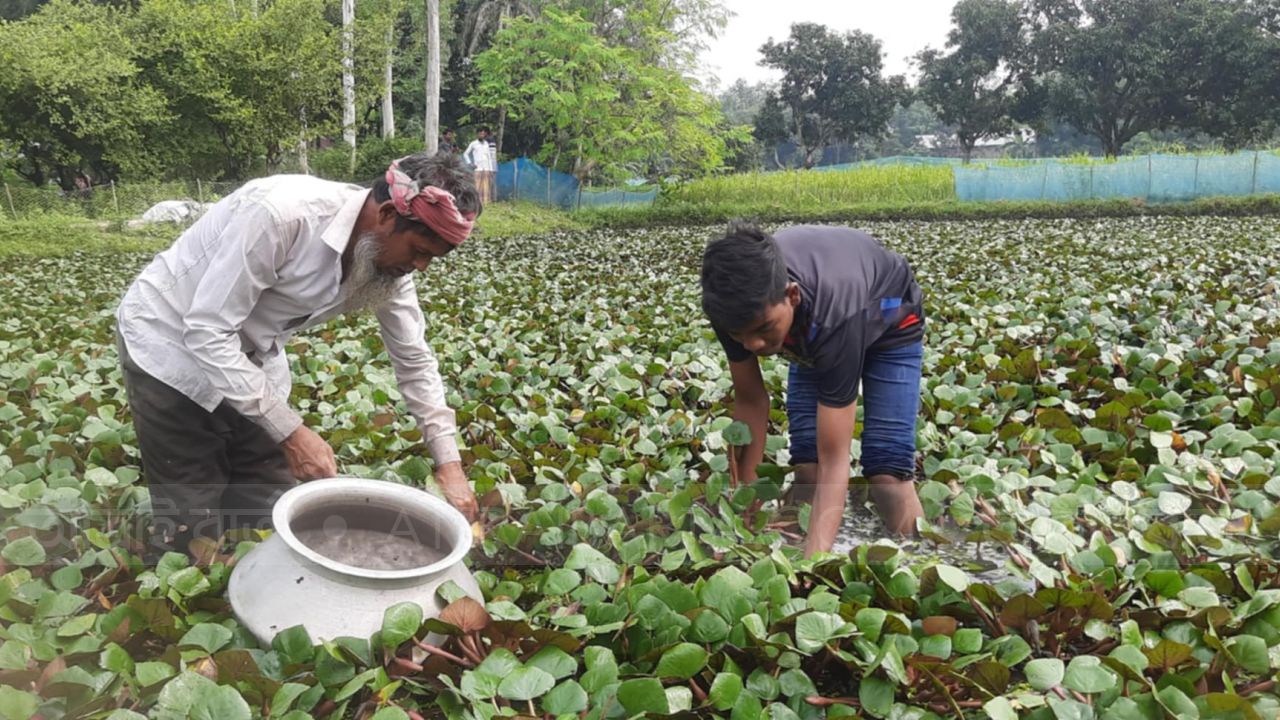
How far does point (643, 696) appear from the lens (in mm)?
1326

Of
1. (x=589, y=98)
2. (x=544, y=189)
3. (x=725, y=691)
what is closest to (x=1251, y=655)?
(x=725, y=691)

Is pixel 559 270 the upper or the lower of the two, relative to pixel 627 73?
lower

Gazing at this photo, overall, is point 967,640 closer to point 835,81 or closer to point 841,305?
point 841,305

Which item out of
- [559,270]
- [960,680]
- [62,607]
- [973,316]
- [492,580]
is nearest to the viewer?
[960,680]

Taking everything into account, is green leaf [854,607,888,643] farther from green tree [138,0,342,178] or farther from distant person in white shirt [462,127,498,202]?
green tree [138,0,342,178]

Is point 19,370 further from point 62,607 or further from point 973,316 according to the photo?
point 973,316

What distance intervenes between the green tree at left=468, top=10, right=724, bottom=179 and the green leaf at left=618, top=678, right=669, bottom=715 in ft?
66.3

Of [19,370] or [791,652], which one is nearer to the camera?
[791,652]

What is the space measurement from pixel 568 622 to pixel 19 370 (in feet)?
10.8

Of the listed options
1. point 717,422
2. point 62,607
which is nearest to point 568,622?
point 62,607

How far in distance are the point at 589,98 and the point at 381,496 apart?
20429mm

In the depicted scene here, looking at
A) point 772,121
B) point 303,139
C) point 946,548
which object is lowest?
point 946,548

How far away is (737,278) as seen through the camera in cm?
172

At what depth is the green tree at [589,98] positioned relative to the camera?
20750 mm
